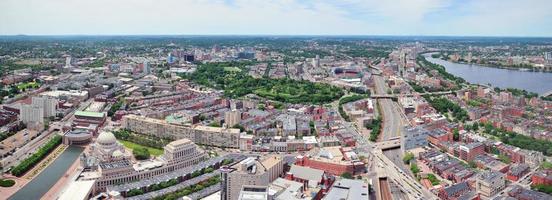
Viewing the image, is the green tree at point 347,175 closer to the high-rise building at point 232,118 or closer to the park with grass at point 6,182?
the high-rise building at point 232,118

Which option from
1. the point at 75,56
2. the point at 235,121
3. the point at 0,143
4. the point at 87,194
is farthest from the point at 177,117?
the point at 75,56

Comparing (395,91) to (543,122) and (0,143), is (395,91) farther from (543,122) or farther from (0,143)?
(0,143)

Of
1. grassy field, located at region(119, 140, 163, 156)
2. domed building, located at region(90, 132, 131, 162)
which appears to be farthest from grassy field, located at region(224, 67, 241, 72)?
domed building, located at region(90, 132, 131, 162)

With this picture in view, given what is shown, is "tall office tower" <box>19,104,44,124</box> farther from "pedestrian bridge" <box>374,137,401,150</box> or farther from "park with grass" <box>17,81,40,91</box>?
"pedestrian bridge" <box>374,137,401,150</box>

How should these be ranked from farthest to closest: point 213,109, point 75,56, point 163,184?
1. point 75,56
2. point 213,109
3. point 163,184

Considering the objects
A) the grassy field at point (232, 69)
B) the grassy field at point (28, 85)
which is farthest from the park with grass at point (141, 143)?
the grassy field at point (232, 69)

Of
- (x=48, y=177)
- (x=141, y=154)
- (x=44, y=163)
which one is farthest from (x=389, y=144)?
(x=44, y=163)
